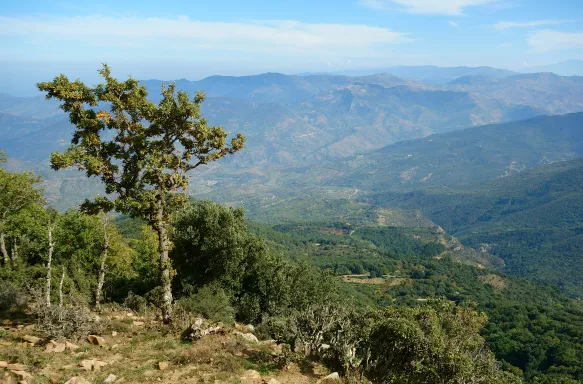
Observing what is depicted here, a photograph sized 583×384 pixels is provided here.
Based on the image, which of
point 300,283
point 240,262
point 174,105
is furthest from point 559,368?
point 174,105

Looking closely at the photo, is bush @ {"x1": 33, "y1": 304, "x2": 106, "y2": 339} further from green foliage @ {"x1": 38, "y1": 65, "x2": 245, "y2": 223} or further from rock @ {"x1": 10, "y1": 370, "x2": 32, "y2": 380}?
green foliage @ {"x1": 38, "y1": 65, "x2": 245, "y2": 223}

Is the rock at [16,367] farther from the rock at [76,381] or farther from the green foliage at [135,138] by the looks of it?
the green foliage at [135,138]

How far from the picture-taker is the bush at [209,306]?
24.0m

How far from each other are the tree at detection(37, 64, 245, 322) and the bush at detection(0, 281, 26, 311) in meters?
9.31

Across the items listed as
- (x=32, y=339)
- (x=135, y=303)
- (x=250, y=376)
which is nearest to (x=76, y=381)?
(x=32, y=339)

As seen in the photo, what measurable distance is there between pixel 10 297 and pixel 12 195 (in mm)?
10376

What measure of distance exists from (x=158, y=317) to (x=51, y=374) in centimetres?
818

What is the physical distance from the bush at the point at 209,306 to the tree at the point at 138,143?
5688 mm

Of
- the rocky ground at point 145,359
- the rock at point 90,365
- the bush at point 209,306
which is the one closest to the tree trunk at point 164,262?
the rocky ground at point 145,359

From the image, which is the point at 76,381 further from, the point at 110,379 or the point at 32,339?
the point at 32,339

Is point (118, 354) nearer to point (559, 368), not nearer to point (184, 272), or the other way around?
point (184, 272)

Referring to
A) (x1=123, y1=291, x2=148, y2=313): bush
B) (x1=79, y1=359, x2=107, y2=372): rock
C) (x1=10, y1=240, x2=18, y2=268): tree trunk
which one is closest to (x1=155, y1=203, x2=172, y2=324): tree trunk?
(x1=79, y1=359, x2=107, y2=372): rock

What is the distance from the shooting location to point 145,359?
49.8ft

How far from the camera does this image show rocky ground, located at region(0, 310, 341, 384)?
13.4 meters
